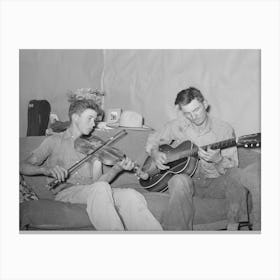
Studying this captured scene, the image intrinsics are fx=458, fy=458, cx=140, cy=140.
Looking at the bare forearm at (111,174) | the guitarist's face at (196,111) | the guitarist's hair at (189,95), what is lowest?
the bare forearm at (111,174)

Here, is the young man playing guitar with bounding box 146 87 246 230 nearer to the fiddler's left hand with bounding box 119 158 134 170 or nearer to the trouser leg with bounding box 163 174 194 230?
the trouser leg with bounding box 163 174 194 230

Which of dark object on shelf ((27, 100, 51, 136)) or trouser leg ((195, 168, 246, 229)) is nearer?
trouser leg ((195, 168, 246, 229))

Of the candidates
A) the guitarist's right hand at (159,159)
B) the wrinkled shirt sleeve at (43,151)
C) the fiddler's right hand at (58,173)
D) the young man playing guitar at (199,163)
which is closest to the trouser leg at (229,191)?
the young man playing guitar at (199,163)

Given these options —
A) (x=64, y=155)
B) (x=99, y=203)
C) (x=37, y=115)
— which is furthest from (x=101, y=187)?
(x=37, y=115)

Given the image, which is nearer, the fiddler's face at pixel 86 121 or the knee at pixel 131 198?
the knee at pixel 131 198

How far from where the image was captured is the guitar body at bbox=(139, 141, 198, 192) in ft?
9.16

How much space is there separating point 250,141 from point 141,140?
0.67 m

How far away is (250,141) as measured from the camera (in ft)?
9.12

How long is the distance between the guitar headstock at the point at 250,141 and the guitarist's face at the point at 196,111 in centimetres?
26

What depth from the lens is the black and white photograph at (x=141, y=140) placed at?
2.78m

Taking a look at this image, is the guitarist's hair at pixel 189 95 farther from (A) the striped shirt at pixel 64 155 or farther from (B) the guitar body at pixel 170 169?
(A) the striped shirt at pixel 64 155

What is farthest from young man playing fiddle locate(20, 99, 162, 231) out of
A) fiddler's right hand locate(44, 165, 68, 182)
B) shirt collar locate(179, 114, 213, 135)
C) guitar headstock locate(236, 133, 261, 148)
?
guitar headstock locate(236, 133, 261, 148)
